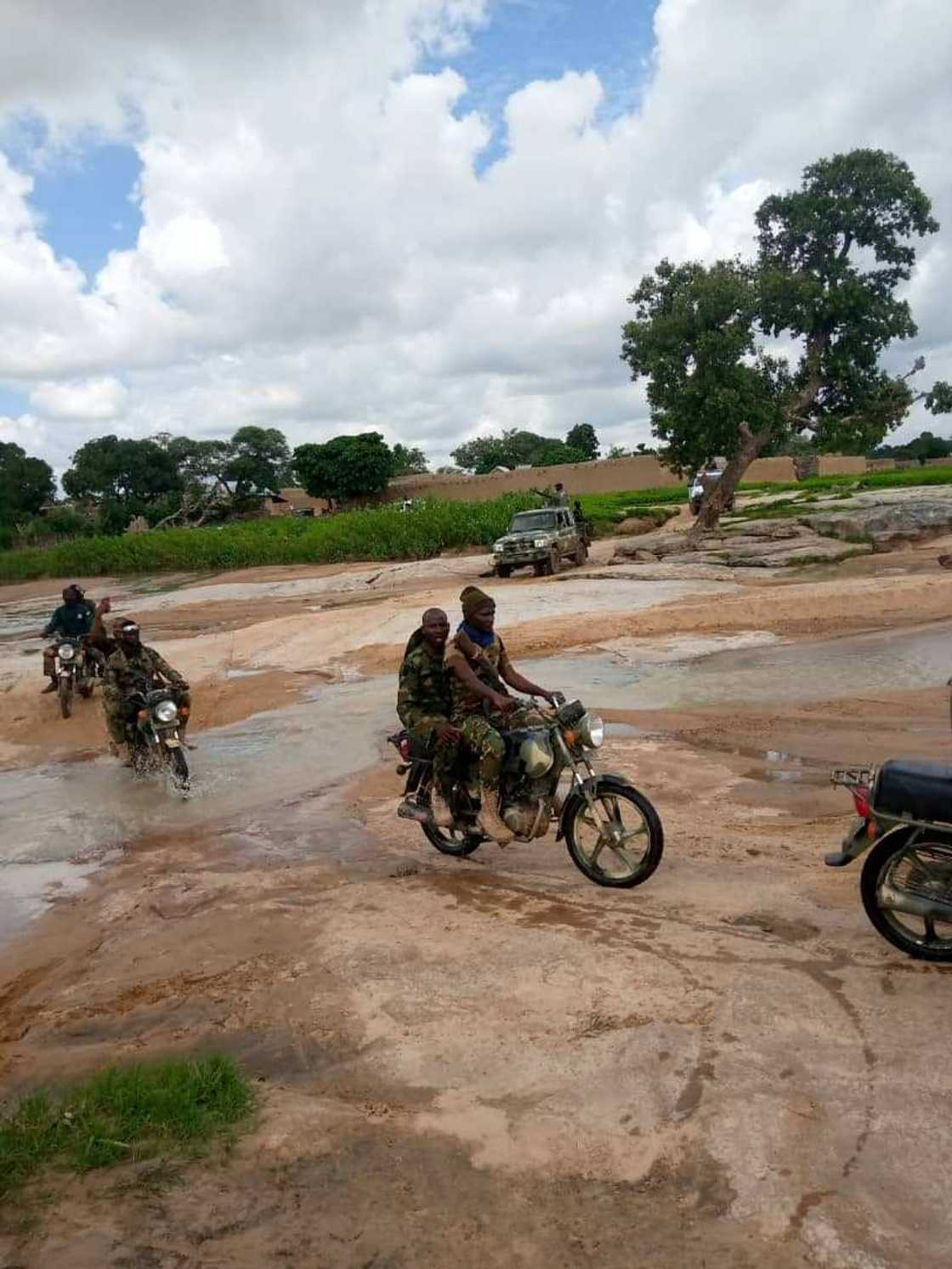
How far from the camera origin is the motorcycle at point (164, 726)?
945 centimetres

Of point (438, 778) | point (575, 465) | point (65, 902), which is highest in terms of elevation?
point (575, 465)

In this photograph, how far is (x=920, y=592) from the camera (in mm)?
17422

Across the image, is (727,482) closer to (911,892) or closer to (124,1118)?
(911,892)

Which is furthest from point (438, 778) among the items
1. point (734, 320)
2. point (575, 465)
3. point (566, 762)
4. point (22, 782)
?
point (575, 465)

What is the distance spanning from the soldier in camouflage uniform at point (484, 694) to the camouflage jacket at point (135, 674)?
4718 millimetres

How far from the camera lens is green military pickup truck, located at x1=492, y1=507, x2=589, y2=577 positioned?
2691 cm

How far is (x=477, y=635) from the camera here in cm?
647

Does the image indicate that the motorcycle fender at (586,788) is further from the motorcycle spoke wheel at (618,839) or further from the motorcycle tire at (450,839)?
the motorcycle tire at (450,839)

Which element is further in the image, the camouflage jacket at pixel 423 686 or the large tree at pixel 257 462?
the large tree at pixel 257 462

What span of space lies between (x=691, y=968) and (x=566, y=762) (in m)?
1.52

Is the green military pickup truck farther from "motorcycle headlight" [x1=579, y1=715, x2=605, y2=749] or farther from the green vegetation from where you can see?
"motorcycle headlight" [x1=579, y1=715, x2=605, y2=749]

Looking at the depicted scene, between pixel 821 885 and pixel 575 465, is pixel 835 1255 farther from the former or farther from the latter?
pixel 575 465

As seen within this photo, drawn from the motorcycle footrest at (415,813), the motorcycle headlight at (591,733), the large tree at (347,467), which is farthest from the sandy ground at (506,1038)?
the large tree at (347,467)

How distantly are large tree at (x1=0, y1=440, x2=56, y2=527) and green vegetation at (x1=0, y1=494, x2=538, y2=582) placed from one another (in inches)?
680
